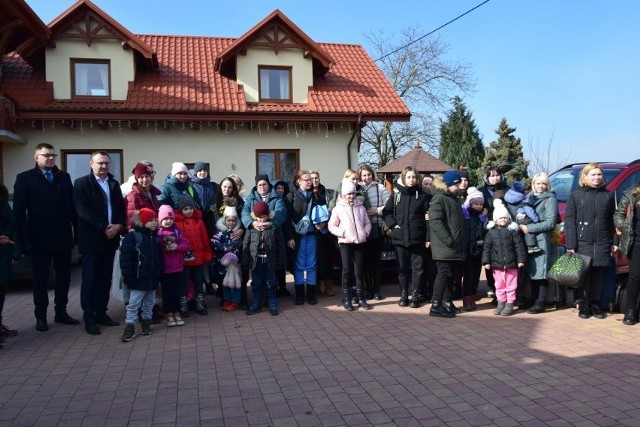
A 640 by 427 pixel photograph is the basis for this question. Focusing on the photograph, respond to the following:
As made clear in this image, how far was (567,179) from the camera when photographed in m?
9.08

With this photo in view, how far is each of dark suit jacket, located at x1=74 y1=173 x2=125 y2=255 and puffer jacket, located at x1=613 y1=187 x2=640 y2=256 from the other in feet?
20.4

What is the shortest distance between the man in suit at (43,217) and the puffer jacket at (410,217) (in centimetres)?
433

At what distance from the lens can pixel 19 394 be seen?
421cm

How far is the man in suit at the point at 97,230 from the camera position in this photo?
6.02 m

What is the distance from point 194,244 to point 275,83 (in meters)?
8.83

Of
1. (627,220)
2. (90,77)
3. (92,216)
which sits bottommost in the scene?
(627,220)

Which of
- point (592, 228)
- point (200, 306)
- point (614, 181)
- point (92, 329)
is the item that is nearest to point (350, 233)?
point (200, 306)

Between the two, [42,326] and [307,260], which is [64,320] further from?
[307,260]

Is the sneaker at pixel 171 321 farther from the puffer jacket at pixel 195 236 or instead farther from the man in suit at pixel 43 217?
the man in suit at pixel 43 217

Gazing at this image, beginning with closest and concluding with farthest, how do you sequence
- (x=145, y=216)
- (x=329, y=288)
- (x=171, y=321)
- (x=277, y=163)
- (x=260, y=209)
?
1. (x=145, y=216)
2. (x=171, y=321)
3. (x=260, y=209)
4. (x=329, y=288)
5. (x=277, y=163)

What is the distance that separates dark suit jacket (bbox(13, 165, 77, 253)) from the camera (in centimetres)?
595

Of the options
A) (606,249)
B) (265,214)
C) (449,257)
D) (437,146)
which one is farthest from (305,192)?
(437,146)

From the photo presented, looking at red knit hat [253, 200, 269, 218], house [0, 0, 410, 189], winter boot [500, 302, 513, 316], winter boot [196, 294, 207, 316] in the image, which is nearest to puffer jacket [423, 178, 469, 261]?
winter boot [500, 302, 513, 316]

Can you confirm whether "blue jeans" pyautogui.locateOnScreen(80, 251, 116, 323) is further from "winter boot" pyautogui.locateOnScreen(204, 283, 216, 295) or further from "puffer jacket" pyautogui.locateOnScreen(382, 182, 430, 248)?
"puffer jacket" pyautogui.locateOnScreen(382, 182, 430, 248)
